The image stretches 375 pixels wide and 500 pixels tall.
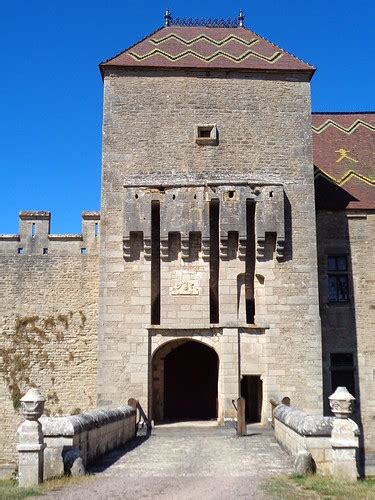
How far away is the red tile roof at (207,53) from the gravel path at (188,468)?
9.55 meters

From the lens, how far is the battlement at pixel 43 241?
1819 cm

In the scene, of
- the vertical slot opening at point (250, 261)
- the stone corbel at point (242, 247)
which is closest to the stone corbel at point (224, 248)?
the stone corbel at point (242, 247)

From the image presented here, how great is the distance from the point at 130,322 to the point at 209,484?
25.5ft

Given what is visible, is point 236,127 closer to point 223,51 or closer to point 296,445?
point 223,51

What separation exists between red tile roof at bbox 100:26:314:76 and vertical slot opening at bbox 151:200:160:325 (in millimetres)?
3984

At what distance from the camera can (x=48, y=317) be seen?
17922mm

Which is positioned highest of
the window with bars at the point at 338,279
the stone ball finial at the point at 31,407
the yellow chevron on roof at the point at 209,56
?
the yellow chevron on roof at the point at 209,56

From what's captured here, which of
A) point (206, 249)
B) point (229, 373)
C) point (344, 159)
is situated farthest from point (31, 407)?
point (344, 159)

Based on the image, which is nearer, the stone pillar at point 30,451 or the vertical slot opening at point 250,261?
the stone pillar at point 30,451

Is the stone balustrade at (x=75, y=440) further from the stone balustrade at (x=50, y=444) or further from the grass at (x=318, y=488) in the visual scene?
the grass at (x=318, y=488)

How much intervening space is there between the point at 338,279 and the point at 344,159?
180 inches

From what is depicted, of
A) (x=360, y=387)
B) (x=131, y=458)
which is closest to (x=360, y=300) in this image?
(x=360, y=387)

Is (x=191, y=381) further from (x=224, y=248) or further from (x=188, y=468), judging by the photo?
(x=188, y=468)

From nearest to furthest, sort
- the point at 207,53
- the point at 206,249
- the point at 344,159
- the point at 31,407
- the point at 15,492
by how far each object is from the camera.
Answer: the point at 15,492
the point at 31,407
the point at 206,249
the point at 207,53
the point at 344,159
